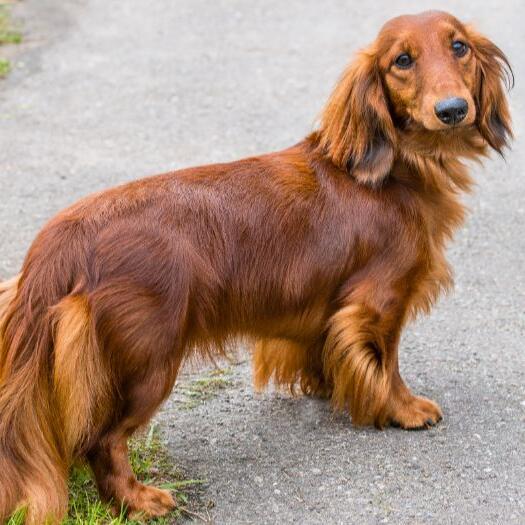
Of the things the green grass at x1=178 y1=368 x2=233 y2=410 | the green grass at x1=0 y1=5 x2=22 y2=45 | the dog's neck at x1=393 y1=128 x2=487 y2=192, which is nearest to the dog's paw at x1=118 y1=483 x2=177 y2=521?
the green grass at x1=178 y1=368 x2=233 y2=410

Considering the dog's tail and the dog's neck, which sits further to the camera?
the dog's neck

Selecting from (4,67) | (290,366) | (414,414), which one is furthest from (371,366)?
(4,67)

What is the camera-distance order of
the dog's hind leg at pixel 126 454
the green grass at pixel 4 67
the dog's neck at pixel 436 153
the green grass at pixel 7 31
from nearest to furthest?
the dog's hind leg at pixel 126 454
the dog's neck at pixel 436 153
the green grass at pixel 4 67
the green grass at pixel 7 31

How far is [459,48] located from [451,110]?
1.16 ft

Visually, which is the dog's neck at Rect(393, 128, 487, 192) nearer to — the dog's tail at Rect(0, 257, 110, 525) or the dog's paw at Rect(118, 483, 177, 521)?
the dog's tail at Rect(0, 257, 110, 525)

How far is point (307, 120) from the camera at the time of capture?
7.67m

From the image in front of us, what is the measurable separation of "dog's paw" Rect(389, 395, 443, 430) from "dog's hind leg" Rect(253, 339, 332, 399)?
1.04ft

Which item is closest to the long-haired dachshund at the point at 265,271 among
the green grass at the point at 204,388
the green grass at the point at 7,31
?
the green grass at the point at 204,388

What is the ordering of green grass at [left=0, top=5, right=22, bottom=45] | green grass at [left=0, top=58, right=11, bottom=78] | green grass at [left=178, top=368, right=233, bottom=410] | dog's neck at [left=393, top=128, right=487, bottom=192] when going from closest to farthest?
dog's neck at [left=393, top=128, right=487, bottom=192] → green grass at [left=178, top=368, right=233, bottom=410] → green grass at [left=0, top=58, right=11, bottom=78] → green grass at [left=0, top=5, right=22, bottom=45]

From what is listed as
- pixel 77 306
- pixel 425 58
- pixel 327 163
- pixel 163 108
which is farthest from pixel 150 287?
pixel 163 108

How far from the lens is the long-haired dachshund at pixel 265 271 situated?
139 inches

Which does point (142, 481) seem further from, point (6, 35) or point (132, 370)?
point (6, 35)

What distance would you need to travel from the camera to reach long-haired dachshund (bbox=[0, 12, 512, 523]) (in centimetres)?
352

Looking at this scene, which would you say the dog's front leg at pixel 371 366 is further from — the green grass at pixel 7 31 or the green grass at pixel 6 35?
the green grass at pixel 7 31
